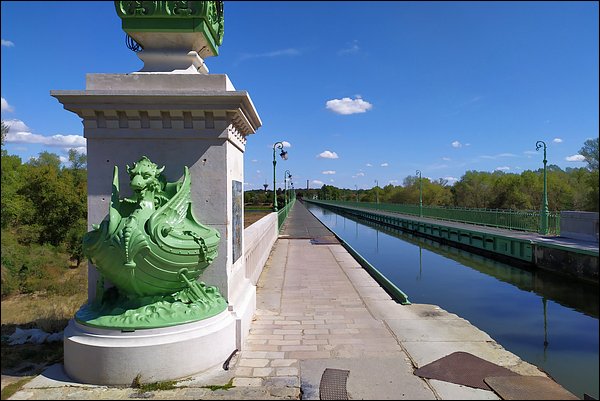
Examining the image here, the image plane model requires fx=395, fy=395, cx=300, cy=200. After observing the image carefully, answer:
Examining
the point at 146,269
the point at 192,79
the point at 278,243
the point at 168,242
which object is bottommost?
the point at 278,243

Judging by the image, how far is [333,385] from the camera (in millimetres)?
4352

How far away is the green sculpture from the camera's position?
14.6 ft

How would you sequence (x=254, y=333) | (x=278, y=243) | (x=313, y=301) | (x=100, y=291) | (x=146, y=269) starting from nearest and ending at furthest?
(x=146, y=269), (x=100, y=291), (x=254, y=333), (x=313, y=301), (x=278, y=243)

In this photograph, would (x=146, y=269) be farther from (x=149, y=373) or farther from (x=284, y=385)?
(x=284, y=385)

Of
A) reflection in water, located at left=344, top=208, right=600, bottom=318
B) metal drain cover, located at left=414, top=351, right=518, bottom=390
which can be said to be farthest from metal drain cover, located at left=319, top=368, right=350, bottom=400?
reflection in water, located at left=344, top=208, right=600, bottom=318

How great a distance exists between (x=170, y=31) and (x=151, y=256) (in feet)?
10.3

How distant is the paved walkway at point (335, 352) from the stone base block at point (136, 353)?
0.46 ft

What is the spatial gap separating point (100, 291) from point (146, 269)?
931 millimetres

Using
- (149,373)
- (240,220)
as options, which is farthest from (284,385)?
(240,220)

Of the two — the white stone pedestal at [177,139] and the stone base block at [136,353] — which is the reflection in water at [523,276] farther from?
the stone base block at [136,353]

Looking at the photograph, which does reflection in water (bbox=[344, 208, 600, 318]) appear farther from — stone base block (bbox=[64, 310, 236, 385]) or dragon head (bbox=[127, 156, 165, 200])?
dragon head (bbox=[127, 156, 165, 200])

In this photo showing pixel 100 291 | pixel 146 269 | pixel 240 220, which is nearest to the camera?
pixel 146 269

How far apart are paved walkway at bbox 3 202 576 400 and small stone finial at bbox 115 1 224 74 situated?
404 centimetres

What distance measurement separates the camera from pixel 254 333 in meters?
6.18
